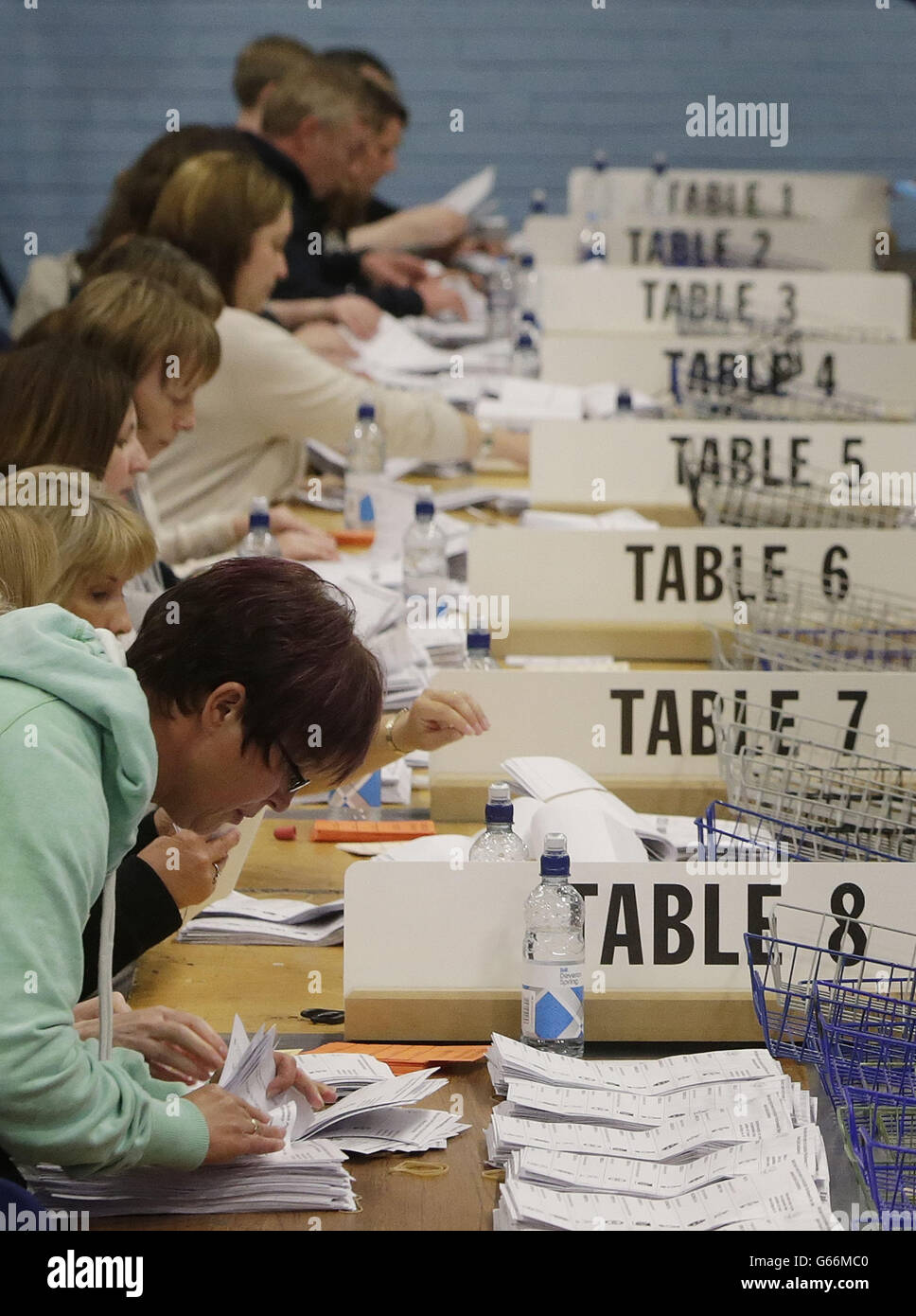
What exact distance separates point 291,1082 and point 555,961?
0.91 feet

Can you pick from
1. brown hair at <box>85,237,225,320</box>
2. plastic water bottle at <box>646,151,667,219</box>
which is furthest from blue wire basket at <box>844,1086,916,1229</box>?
plastic water bottle at <box>646,151,667,219</box>

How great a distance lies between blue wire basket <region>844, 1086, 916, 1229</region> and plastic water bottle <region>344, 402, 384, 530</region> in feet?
7.40

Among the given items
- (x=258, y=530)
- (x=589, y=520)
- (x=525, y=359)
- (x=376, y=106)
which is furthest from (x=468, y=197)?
(x=258, y=530)

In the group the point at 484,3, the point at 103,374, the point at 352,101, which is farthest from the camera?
the point at 484,3

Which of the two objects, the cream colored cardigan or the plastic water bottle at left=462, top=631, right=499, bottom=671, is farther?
the cream colored cardigan

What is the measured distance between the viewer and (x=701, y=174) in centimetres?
675

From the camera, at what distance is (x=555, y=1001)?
1.68 metres

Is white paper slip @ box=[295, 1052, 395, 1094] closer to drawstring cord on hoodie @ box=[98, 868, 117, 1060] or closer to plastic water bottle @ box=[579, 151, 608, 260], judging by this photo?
drawstring cord on hoodie @ box=[98, 868, 117, 1060]

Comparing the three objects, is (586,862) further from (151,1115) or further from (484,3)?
(484,3)

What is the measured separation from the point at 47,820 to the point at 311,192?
4.40m

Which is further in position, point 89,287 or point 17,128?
point 17,128

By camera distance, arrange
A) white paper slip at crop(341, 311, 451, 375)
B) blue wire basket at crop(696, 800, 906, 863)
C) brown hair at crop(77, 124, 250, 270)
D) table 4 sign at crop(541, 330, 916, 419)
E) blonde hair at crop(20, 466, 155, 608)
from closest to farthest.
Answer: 1. blue wire basket at crop(696, 800, 906, 863)
2. blonde hair at crop(20, 466, 155, 608)
3. brown hair at crop(77, 124, 250, 270)
4. table 4 sign at crop(541, 330, 916, 419)
5. white paper slip at crop(341, 311, 451, 375)

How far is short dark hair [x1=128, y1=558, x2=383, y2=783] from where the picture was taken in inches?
59.4
